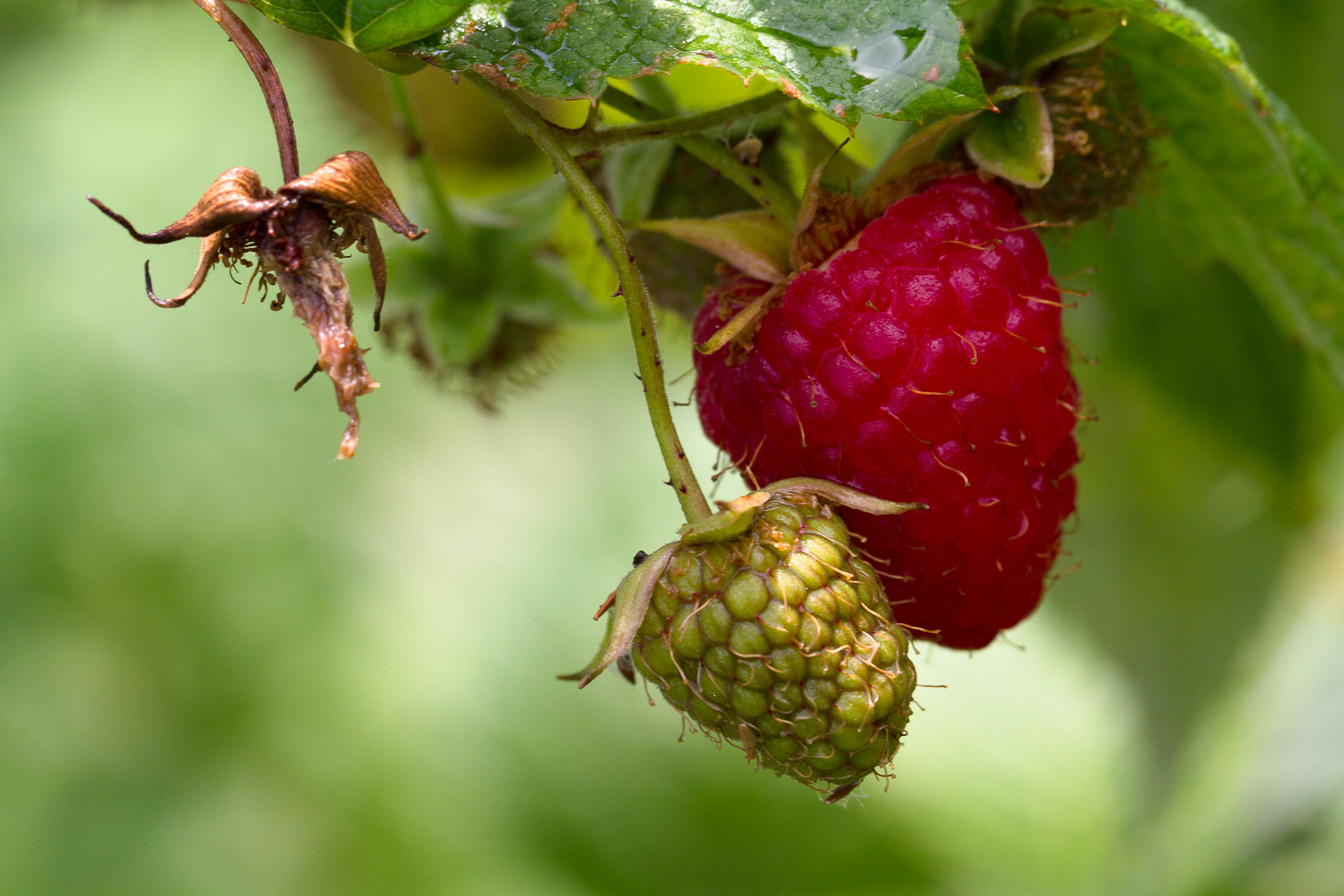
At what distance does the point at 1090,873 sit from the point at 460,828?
1179mm

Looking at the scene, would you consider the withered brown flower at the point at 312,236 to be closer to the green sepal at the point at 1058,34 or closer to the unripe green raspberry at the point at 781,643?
the unripe green raspberry at the point at 781,643

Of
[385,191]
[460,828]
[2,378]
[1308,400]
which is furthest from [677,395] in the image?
[2,378]

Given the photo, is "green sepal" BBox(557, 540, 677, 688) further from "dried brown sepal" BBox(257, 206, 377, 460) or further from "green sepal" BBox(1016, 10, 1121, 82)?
"green sepal" BBox(1016, 10, 1121, 82)

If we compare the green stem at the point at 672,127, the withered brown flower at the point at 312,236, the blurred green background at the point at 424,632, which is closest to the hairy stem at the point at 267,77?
the withered brown flower at the point at 312,236

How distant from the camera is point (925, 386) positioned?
61cm

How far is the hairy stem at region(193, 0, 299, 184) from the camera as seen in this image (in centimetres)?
52

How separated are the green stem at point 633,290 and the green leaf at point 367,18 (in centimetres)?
4

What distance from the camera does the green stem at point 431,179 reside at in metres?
0.83

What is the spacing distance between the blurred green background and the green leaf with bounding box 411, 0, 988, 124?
0.90 m

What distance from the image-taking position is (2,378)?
244 centimetres

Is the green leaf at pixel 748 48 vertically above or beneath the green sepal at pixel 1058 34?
beneath

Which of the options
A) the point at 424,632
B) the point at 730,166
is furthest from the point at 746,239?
the point at 424,632

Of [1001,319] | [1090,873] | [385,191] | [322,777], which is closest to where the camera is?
[385,191]

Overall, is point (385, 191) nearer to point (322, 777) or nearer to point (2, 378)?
point (322, 777)
